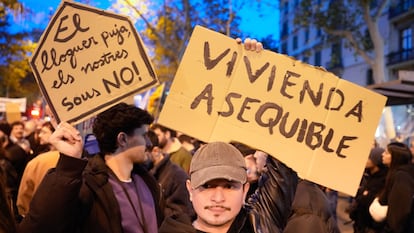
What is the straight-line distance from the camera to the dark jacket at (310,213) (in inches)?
121

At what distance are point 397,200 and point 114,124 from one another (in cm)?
339

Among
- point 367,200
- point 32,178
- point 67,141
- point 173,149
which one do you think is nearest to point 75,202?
point 67,141

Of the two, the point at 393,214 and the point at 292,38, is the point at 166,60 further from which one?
the point at 292,38

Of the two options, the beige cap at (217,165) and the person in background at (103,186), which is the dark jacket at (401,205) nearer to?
the person in background at (103,186)

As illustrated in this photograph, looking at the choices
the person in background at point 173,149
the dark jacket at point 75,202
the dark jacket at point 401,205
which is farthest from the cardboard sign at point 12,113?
the dark jacket at point 75,202

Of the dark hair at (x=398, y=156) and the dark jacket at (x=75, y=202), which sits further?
the dark hair at (x=398, y=156)

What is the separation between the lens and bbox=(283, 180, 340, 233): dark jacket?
307 cm

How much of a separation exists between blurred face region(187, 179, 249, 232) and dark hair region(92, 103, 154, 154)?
1072mm

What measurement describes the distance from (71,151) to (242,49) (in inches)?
40.6

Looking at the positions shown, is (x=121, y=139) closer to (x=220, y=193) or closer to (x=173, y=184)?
(x=220, y=193)

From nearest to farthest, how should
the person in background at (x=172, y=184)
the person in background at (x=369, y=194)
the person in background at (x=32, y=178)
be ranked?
the person in background at (x=32, y=178)
the person in background at (x=172, y=184)
the person in background at (x=369, y=194)

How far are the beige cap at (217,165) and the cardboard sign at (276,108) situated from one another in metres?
0.41

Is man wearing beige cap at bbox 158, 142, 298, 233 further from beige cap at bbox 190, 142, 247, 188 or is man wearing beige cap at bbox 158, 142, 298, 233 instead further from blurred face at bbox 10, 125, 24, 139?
blurred face at bbox 10, 125, 24, 139

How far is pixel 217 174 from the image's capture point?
2.07 m
